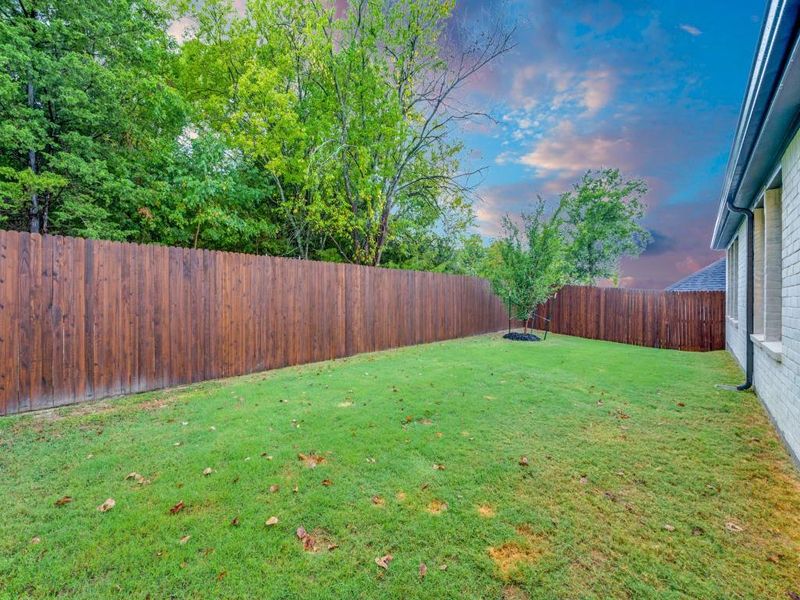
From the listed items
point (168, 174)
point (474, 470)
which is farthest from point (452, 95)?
point (474, 470)

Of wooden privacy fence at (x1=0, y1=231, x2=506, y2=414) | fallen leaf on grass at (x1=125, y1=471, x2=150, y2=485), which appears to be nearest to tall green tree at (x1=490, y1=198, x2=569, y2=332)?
wooden privacy fence at (x1=0, y1=231, x2=506, y2=414)

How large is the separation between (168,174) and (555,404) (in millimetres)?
9652

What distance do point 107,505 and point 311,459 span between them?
1180mm

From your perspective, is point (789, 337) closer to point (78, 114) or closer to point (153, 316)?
point (153, 316)

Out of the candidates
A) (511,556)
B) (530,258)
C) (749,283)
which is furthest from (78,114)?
(749,283)

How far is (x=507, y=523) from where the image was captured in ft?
6.29

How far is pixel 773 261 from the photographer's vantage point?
3982 millimetres

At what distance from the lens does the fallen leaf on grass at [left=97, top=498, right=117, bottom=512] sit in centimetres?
203

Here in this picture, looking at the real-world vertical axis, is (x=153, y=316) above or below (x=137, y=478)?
above

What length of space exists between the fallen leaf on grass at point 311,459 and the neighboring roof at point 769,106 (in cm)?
367

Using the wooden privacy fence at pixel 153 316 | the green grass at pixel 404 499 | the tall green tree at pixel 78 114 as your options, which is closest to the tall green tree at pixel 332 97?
the tall green tree at pixel 78 114

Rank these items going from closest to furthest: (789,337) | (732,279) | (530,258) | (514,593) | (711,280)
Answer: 1. (514,593)
2. (789,337)
3. (732,279)
4. (530,258)
5. (711,280)

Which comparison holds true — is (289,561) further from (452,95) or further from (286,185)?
(452,95)

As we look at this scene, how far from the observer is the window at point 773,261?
3988mm
